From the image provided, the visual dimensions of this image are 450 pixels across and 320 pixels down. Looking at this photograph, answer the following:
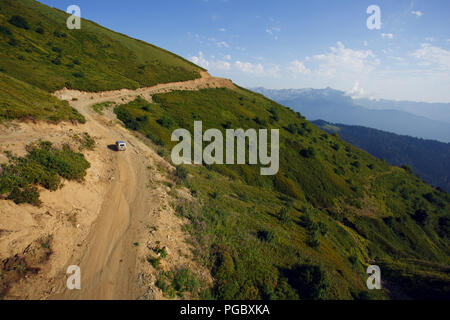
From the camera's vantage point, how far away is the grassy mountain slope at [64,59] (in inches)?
1870

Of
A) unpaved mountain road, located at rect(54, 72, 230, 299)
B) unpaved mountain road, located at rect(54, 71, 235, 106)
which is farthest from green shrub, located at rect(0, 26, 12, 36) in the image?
unpaved mountain road, located at rect(54, 72, 230, 299)

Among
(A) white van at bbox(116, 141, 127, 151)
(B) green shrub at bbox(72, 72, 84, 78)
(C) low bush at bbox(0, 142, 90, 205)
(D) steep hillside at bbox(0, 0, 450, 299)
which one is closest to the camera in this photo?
(D) steep hillside at bbox(0, 0, 450, 299)

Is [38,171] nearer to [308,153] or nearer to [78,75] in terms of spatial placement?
[78,75]

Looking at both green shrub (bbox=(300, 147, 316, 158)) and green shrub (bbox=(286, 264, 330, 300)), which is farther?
green shrub (bbox=(300, 147, 316, 158))

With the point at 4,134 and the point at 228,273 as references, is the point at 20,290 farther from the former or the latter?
the point at 4,134

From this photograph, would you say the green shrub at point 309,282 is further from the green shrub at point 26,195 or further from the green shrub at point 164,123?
the green shrub at point 164,123

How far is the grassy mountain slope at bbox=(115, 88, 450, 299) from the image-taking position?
66.1 feet

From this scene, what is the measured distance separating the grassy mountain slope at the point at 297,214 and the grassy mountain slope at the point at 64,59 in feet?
52.5

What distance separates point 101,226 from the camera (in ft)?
56.8

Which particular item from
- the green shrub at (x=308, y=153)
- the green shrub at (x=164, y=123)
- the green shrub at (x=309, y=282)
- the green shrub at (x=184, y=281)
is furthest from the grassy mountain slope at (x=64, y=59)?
the green shrub at (x=308, y=153)

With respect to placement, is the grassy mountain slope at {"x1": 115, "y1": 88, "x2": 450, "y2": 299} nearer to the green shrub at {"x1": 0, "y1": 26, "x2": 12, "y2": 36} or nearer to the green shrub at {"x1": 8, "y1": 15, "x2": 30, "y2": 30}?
the green shrub at {"x1": 0, "y1": 26, "x2": 12, "y2": 36}

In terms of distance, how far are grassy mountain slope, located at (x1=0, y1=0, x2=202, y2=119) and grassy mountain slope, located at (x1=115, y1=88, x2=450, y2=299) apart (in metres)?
16.0

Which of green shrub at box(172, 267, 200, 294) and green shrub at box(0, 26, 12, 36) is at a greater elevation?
green shrub at box(0, 26, 12, 36)

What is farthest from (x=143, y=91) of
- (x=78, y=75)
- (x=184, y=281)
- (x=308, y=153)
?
(x=184, y=281)
